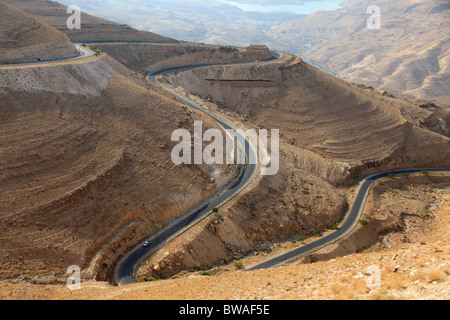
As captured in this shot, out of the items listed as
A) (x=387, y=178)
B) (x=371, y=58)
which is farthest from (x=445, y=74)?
(x=387, y=178)

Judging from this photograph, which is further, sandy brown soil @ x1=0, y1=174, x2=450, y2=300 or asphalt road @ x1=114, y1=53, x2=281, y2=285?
asphalt road @ x1=114, y1=53, x2=281, y2=285

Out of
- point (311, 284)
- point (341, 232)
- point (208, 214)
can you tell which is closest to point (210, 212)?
point (208, 214)

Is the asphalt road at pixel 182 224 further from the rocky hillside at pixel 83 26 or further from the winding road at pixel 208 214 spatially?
the rocky hillside at pixel 83 26

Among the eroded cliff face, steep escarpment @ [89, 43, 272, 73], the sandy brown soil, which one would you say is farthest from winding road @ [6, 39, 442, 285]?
steep escarpment @ [89, 43, 272, 73]

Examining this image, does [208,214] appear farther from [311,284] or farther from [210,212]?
[311,284]

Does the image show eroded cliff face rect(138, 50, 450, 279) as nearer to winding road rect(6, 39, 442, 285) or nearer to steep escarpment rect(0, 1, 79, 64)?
winding road rect(6, 39, 442, 285)
